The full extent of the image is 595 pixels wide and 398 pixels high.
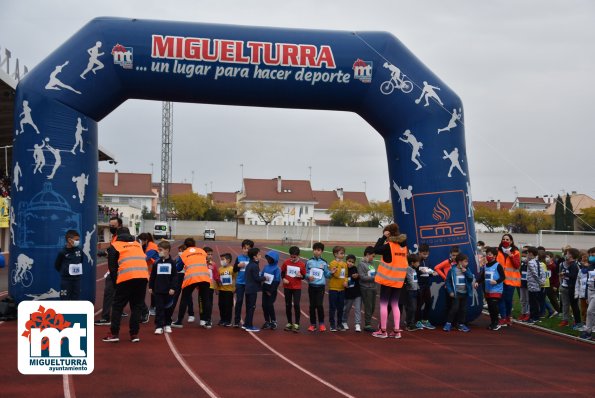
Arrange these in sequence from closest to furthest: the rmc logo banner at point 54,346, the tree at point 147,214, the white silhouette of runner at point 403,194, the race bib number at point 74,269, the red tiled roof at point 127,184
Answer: the rmc logo banner at point 54,346 → the race bib number at point 74,269 → the white silhouette of runner at point 403,194 → the tree at point 147,214 → the red tiled roof at point 127,184

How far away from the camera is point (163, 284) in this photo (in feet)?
39.4

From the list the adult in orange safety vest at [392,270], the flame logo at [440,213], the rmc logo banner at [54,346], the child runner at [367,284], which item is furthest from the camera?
the flame logo at [440,213]

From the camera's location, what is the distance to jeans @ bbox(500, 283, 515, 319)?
47.4 ft

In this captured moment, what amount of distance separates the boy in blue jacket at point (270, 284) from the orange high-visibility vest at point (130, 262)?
256cm

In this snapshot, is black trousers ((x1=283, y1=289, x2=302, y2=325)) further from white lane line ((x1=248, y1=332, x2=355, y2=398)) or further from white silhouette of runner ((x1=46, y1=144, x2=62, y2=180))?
white silhouette of runner ((x1=46, y1=144, x2=62, y2=180))

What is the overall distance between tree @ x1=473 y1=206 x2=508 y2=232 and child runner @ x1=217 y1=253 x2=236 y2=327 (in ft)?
287

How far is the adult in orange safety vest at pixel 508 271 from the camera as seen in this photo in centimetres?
1443

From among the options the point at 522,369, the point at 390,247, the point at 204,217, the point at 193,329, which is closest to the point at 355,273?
the point at 390,247

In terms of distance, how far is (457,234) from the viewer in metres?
13.6

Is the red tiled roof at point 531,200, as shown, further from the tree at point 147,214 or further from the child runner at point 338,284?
the child runner at point 338,284

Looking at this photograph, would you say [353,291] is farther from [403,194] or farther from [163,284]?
[163,284]

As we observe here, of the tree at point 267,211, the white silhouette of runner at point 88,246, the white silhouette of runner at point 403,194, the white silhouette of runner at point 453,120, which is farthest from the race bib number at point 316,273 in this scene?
the tree at point 267,211

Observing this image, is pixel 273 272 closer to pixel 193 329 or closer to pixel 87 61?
pixel 193 329

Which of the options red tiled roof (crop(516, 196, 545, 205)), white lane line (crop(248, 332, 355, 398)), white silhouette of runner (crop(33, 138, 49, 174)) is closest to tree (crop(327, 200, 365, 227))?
red tiled roof (crop(516, 196, 545, 205))
